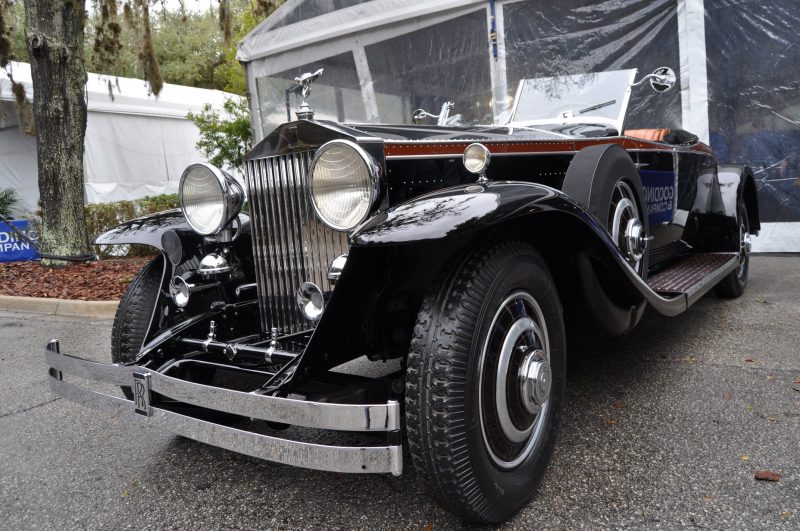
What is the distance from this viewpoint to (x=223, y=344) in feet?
7.91

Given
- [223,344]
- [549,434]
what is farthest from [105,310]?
[549,434]

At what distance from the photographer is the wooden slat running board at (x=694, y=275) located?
3264mm

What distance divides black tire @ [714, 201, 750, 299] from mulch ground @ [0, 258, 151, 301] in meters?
5.54

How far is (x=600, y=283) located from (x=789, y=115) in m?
5.53

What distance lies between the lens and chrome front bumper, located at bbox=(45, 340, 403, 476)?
1.67 meters

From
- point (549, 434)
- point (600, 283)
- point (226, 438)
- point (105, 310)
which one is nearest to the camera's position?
point (226, 438)

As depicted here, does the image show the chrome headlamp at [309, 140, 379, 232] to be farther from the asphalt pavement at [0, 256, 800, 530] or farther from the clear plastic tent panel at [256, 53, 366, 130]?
the clear plastic tent panel at [256, 53, 366, 130]

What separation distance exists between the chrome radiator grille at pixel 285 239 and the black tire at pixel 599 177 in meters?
1.09

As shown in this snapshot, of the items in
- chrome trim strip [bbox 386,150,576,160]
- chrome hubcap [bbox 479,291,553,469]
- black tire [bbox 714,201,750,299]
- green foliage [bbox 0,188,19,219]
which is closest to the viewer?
chrome hubcap [bbox 479,291,553,469]

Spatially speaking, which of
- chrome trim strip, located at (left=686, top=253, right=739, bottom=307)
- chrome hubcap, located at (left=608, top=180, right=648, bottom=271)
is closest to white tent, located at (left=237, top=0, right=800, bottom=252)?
chrome trim strip, located at (left=686, top=253, right=739, bottom=307)

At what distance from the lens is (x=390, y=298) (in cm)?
221

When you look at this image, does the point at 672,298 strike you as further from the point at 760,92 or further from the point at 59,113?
the point at 59,113

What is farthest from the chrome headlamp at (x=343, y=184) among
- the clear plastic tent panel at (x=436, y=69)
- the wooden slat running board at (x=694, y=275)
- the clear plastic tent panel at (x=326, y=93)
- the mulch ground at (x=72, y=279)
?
the clear plastic tent panel at (x=326, y=93)

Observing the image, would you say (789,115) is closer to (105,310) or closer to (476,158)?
(476,158)
